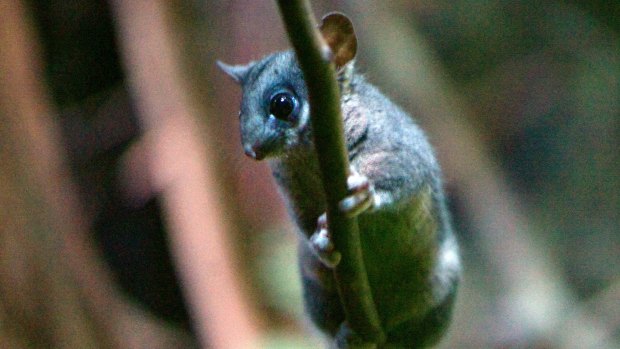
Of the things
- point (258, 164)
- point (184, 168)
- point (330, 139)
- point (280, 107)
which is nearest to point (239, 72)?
point (280, 107)

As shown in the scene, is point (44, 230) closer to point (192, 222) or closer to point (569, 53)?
point (192, 222)

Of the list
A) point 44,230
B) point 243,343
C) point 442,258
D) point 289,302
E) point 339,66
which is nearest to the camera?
point 339,66

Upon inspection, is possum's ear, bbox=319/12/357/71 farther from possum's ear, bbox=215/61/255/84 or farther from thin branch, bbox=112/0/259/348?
thin branch, bbox=112/0/259/348

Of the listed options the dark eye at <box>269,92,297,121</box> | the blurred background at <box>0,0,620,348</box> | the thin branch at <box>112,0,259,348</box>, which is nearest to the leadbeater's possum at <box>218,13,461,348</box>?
the dark eye at <box>269,92,297,121</box>

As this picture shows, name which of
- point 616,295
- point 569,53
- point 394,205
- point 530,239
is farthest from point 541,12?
point 394,205

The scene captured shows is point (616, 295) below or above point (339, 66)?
below

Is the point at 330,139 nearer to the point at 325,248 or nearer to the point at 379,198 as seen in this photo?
the point at 325,248

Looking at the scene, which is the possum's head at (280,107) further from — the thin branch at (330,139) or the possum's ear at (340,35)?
the thin branch at (330,139)

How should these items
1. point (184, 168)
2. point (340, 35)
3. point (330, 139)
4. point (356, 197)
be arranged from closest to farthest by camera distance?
point (330, 139)
point (356, 197)
point (340, 35)
point (184, 168)
